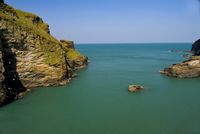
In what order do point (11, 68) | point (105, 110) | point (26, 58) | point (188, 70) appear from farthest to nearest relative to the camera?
1. point (188, 70)
2. point (26, 58)
3. point (11, 68)
4. point (105, 110)

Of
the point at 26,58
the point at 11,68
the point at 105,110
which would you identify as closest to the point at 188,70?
the point at 105,110

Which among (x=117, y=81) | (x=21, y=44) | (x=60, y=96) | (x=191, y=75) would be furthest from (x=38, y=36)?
(x=191, y=75)

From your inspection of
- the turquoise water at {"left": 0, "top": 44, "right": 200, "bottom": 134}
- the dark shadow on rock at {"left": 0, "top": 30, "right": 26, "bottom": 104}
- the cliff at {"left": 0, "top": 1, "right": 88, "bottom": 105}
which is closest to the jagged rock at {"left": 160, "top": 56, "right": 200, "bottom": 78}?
the turquoise water at {"left": 0, "top": 44, "right": 200, "bottom": 134}

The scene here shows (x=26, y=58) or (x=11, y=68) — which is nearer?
(x=11, y=68)

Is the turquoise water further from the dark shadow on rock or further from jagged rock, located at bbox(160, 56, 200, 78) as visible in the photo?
jagged rock, located at bbox(160, 56, 200, 78)

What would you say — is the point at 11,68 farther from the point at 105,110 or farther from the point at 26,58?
the point at 105,110

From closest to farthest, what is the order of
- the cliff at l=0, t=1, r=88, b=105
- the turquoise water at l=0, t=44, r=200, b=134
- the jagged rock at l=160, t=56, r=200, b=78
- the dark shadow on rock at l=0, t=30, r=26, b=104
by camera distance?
1. the turquoise water at l=0, t=44, r=200, b=134
2. the dark shadow on rock at l=0, t=30, r=26, b=104
3. the cliff at l=0, t=1, r=88, b=105
4. the jagged rock at l=160, t=56, r=200, b=78

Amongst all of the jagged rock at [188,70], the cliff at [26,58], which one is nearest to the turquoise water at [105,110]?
the cliff at [26,58]

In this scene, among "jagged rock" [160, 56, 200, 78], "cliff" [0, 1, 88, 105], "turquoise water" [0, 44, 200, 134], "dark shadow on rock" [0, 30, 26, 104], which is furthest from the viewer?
"jagged rock" [160, 56, 200, 78]

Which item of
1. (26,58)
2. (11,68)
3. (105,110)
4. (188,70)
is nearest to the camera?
(105,110)

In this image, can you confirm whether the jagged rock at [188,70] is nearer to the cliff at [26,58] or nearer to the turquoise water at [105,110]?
the turquoise water at [105,110]

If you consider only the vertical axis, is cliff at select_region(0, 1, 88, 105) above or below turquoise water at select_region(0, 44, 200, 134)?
above

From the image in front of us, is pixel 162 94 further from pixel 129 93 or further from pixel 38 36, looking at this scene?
pixel 38 36

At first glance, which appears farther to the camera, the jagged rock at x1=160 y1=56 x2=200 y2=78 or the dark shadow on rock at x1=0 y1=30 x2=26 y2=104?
the jagged rock at x1=160 y1=56 x2=200 y2=78
